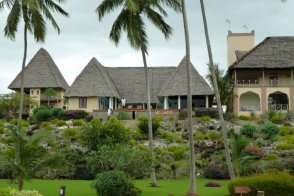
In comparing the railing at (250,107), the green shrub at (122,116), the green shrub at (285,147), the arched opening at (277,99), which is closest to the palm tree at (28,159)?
the green shrub at (285,147)

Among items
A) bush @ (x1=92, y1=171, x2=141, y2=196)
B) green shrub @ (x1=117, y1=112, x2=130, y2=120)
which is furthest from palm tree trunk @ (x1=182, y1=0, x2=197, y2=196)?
green shrub @ (x1=117, y1=112, x2=130, y2=120)

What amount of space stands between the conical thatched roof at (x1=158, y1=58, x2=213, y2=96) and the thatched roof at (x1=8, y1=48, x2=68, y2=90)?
15.4 m

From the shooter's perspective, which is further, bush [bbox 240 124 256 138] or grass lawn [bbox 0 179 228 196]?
bush [bbox 240 124 256 138]

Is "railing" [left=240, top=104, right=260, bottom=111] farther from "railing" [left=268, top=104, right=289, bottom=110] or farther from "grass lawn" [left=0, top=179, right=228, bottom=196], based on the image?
"grass lawn" [left=0, top=179, right=228, bottom=196]

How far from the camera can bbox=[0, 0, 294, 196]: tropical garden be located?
2059 centimetres

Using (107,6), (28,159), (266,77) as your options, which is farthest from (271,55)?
(28,159)

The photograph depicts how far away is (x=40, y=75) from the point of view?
63.3 m

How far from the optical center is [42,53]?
65000 mm

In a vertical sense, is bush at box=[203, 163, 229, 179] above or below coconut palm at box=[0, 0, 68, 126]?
below

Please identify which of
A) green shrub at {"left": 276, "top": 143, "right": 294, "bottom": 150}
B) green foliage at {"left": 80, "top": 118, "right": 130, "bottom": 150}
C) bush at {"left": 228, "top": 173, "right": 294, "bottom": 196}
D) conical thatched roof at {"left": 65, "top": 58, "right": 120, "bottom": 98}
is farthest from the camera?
conical thatched roof at {"left": 65, "top": 58, "right": 120, "bottom": 98}

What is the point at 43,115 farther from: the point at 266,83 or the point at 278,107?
the point at 278,107

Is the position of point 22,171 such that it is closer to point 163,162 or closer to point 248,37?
point 163,162

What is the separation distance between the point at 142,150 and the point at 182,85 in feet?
99.5

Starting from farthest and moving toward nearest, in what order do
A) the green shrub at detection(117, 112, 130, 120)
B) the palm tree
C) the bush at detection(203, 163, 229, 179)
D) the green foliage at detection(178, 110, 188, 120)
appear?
the green shrub at detection(117, 112, 130, 120)
the green foliage at detection(178, 110, 188, 120)
the bush at detection(203, 163, 229, 179)
the palm tree
